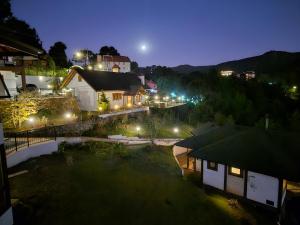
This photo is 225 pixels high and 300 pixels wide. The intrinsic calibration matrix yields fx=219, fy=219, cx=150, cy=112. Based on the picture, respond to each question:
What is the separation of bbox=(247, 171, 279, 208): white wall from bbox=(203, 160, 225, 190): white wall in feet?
5.60

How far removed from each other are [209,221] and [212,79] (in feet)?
187

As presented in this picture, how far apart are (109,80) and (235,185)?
2642 centimetres

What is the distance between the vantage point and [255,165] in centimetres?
1291

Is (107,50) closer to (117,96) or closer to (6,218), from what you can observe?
(117,96)

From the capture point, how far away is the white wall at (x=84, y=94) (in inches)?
1208

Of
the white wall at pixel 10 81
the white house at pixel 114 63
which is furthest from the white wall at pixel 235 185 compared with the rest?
the white house at pixel 114 63

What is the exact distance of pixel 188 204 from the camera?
12430 millimetres

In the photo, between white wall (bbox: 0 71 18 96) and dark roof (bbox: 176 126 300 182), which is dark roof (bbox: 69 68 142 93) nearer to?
white wall (bbox: 0 71 18 96)

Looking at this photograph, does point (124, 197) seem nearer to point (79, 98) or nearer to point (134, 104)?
point (79, 98)

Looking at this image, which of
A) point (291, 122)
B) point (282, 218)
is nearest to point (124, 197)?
point (282, 218)

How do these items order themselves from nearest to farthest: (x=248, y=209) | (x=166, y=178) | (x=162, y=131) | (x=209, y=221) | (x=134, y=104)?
(x=209, y=221) → (x=248, y=209) → (x=166, y=178) → (x=162, y=131) → (x=134, y=104)

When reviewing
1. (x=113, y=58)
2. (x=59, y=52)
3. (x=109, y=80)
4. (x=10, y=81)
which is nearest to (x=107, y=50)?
(x=113, y=58)

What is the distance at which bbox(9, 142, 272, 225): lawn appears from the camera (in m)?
10.5

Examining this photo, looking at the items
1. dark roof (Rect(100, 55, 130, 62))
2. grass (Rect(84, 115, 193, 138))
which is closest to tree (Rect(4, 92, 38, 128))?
grass (Rect(84, 115, 193, 138))
